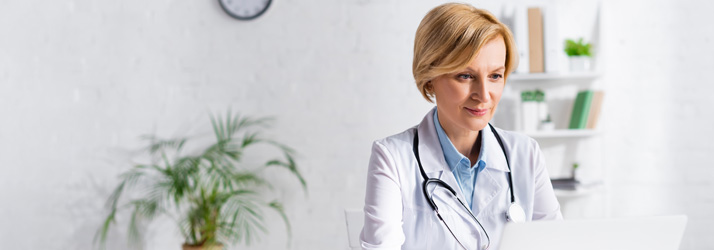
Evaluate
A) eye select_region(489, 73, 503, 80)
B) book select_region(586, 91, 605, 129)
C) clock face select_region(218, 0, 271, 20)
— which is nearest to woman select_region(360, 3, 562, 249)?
eye select_region(489, 73, 503, 80)

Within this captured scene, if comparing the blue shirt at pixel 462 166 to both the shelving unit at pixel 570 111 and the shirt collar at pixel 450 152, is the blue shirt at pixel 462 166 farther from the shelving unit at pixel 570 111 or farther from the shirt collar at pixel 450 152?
the shelving unit at pixel 570 111

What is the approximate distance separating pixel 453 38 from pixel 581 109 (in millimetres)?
1638

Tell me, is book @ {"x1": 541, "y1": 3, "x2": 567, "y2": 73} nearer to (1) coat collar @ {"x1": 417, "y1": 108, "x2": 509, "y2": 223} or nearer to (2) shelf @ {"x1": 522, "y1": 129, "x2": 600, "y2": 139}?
(2) shelf @ {"x1": 522, "y1": 129, "x2": 600, "y2": 139}

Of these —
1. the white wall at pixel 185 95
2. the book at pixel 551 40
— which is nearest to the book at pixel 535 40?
the book at pixel 551 40

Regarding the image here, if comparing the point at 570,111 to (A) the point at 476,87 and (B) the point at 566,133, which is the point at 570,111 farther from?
(A) the point at 476,87

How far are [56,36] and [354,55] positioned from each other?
1433mm

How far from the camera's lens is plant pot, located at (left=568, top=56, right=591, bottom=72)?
2.39 meters

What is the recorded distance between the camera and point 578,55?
2.39m

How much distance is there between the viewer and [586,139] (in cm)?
254

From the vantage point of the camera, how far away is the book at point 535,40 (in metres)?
2.31

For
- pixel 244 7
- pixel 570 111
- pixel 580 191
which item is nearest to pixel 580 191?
pixel 580 191

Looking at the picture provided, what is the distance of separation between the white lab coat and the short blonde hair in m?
0.16

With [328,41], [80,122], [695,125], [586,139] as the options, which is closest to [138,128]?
[80,122]

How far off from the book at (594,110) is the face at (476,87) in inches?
60.6
